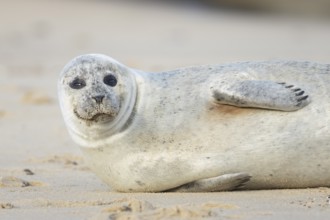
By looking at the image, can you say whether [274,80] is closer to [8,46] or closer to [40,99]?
[40,99]

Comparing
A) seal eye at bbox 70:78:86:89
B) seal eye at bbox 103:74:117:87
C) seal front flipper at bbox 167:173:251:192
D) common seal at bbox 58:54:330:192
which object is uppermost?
seal eye at bbox 103:74:117:87

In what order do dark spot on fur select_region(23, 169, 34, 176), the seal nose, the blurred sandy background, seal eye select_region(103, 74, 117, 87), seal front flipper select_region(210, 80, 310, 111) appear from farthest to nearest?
dark spot on fur select_region(23, 169, 34, 176) → seal eye select_region(103, 74, 117, 87) → seal front flipper select_region(210, 80, 310, 111) → the seal nose → the blurred sandy background

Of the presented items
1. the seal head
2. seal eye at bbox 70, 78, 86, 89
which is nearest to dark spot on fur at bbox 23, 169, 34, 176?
the seal head

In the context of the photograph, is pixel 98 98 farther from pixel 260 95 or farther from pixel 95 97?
pixel 260 95

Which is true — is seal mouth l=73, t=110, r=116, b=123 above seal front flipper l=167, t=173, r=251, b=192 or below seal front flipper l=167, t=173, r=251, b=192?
above

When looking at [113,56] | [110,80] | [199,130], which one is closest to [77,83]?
[110,80]

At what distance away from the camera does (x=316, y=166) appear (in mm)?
4508

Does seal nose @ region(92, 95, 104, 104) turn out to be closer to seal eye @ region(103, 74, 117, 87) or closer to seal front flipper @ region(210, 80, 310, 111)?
seal eye @ region(103, 74, 117, 87)

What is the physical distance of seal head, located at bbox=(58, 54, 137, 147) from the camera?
4484mm

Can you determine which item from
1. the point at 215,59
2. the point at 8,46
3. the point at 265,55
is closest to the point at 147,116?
the point at 215,59

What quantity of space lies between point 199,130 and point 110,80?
1.59ft

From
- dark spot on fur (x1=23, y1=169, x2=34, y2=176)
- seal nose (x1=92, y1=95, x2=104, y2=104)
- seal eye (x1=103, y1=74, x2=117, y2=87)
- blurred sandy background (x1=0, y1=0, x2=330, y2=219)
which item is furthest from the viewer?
dark spot on fur (x1=23, y1=169, x2=34, y2=176)

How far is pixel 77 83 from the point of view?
4617 millimetres

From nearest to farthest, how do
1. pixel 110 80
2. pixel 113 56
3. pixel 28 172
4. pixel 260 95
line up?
1. pixel 260 95
2. pixel 110 80
3. pixel 28 172
4. pixel 113 56
